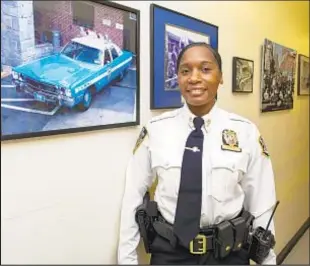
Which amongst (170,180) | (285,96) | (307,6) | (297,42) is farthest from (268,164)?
(307,6)

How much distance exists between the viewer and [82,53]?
104cm

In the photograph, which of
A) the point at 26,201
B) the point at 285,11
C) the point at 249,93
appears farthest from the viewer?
the point at 285,11

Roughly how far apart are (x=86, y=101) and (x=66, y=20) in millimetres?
254

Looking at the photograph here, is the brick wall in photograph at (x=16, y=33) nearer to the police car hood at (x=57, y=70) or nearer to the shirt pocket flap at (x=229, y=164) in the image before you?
the police car hood at (x=57, y=70)

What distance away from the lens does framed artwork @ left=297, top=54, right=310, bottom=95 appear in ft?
10.2

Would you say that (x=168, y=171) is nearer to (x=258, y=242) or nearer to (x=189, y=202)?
(x=189, y=202)

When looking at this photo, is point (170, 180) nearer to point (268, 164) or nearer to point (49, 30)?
point (268, 164)

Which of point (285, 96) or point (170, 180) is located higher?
point (285, 96)

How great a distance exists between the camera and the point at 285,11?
279 cm

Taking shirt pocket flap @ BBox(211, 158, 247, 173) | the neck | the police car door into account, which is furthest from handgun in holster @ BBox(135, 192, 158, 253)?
the police car door

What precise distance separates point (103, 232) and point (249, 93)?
4.91ft

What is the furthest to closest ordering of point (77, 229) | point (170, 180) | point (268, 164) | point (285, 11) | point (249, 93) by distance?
point (285, 11) < point (249, 93) < point (268, 164) < point (170, 180) < point (77, 229)

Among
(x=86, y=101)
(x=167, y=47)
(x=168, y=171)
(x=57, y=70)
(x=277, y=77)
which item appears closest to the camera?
(x=57, y=70)

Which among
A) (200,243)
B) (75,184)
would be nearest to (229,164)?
(200,243)
